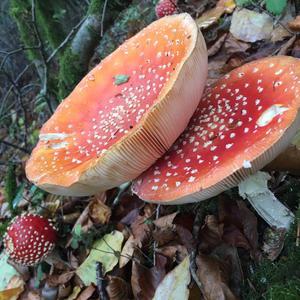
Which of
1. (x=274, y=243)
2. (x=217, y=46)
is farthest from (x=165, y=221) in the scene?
(x=217, y=46)

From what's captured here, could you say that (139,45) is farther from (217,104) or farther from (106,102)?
(217,104)

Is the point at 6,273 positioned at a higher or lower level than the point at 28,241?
lower

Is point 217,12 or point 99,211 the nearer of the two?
point 99,211

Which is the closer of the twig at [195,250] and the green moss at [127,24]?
the twig at [195,250]

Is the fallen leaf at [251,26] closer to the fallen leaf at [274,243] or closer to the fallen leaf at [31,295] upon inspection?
the fallen leaf at [274,243]

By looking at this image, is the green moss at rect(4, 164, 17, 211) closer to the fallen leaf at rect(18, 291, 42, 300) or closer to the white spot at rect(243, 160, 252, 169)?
the fallen leaf at rect(18, 291, 42, 300)

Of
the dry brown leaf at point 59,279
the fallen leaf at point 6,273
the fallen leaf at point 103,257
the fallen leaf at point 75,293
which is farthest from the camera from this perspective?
the fallen leaf at point 6,273

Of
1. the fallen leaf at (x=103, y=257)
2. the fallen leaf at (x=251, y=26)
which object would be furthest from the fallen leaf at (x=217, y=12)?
the fallen leaf at (x=103, y=257)

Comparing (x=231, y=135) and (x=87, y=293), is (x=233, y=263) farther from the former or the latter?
(x=87, y=293)

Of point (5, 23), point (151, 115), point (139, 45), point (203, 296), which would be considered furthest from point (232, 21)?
point (5, 23)
